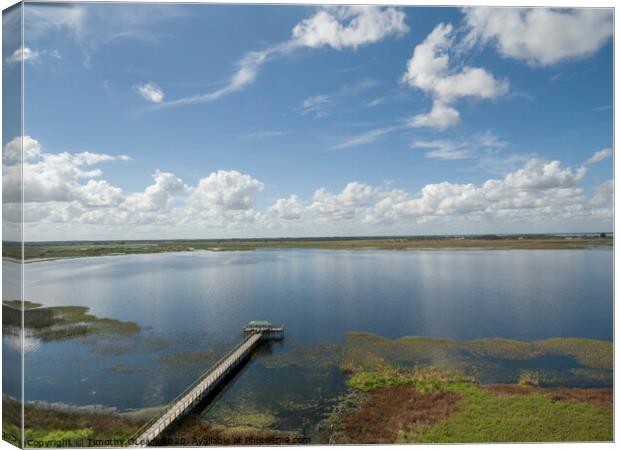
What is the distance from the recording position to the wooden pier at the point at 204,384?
11031 millimetres

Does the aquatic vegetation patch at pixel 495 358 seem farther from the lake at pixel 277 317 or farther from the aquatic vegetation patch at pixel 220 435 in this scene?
the aquatic vegetation patch at pixel 220 435

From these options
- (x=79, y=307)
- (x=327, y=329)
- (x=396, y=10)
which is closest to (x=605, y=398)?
(x=327, y=329)

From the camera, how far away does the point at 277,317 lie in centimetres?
2320

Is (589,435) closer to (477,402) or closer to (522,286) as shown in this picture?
(477,402)

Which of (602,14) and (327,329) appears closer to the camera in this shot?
(602,14)

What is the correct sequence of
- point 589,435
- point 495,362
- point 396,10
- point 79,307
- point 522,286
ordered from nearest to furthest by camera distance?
point 589,435
point 396,10
point 495,362
point 79,307
point 522,286

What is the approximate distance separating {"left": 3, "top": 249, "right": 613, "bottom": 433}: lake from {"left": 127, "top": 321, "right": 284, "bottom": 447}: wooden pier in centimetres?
70

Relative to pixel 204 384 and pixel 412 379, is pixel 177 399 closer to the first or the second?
pixel 204 384

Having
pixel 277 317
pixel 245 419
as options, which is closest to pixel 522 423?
pixel 245 419

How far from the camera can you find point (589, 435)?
36.0 ft

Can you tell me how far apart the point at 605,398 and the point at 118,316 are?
2712 centimetres

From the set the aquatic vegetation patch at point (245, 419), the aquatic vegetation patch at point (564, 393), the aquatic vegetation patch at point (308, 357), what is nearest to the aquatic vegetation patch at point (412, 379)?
the aquatic vegetation patch at point (564, 393)

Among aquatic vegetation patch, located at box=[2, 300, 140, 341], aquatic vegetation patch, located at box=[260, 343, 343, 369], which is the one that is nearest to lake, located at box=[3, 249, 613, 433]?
aquatic vegetation patch, located at box=[260, 343, 343, 369]

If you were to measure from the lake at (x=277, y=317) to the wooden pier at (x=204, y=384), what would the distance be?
702 millimetres
